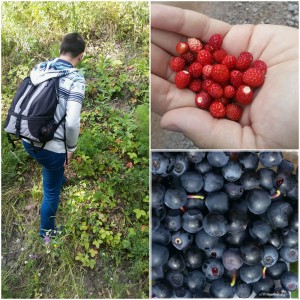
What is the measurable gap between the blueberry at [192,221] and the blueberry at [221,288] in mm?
204

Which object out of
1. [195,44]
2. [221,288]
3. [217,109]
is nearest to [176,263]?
[221,288]

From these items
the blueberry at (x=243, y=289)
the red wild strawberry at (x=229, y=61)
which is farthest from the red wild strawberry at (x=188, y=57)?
the blueberry at (x=243, y=289)

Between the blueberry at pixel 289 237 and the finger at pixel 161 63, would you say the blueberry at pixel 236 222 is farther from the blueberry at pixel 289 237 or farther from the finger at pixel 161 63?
the finger at pixel 161 63

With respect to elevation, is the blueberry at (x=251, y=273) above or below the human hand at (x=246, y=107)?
below

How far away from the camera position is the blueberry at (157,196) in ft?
3.94

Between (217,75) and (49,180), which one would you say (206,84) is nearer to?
(217,75)

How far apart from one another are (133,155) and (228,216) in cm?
48

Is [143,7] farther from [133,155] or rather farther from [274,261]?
[274,261]

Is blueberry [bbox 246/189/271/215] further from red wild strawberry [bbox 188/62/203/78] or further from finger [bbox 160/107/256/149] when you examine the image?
red wild strawberry [bbox 188/62/203/78]

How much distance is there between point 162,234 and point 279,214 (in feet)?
1.24

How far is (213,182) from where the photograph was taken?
119 centimetres

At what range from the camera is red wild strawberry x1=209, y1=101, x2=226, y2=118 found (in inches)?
49.5

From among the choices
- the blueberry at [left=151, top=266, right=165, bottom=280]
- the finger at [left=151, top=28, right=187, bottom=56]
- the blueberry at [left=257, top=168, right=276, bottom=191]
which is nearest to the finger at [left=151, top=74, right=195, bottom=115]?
the finger at [left=151, top=28, right=187, bottom=56]

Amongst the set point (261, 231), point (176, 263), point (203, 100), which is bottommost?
point (176, 263)
